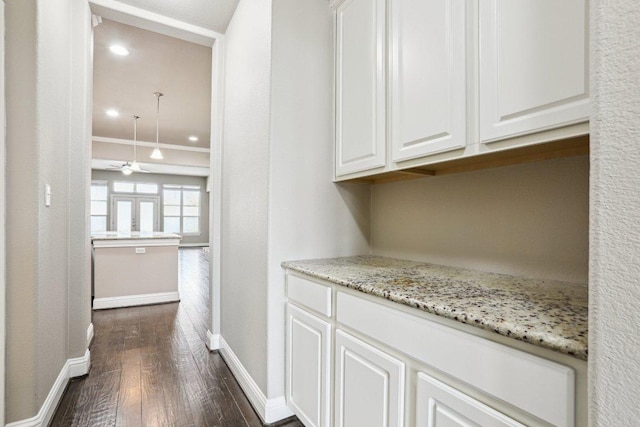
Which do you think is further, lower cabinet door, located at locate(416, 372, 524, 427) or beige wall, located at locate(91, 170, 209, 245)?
beige wall, located at locate(91, 170, 209, 245)

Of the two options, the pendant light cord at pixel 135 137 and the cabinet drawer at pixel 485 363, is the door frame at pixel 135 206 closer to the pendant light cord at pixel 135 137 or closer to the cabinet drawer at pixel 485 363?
the pendant light cord at pixel 135 137

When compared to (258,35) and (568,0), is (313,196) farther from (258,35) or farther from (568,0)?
(568,0)

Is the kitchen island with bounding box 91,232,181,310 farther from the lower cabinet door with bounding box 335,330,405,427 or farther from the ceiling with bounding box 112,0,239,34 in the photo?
the lower cabinet door with bounding box 335,330,405,427

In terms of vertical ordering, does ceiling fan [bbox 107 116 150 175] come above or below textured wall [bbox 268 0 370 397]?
above

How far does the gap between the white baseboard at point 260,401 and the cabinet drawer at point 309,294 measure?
1.98ft

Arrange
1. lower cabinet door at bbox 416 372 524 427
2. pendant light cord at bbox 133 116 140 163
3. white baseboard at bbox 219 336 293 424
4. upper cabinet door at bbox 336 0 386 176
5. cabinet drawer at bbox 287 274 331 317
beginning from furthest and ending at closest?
pendant light cord at bbox 133 116 140 163
white baseboard at bbox 219 336 293 424
upper cabinet door at bbox 336 0 386 176
cabinet drawer at bbox 287 274 331 317
lower cabinet door at bbox 416 372 524 427

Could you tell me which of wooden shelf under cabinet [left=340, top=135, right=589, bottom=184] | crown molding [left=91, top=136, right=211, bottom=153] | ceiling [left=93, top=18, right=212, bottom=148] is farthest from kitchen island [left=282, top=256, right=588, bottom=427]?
crown molding [left=91, top=136, right=211, bottom=153]

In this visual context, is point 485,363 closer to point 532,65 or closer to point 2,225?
point 532,65

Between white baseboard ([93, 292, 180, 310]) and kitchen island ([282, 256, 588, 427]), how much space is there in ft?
9.95

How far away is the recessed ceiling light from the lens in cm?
340

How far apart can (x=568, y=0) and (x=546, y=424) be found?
109cm

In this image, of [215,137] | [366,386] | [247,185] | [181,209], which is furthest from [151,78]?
[181,209]

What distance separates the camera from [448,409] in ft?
2.93

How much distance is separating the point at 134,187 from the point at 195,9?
31.8 ft
